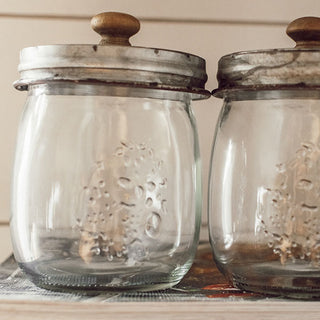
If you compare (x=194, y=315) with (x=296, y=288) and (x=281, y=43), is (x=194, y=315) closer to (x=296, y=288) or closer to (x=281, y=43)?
(x=296, y=288)

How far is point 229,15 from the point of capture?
0.84 metres

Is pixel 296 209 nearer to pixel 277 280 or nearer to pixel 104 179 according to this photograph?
pixel 277 280

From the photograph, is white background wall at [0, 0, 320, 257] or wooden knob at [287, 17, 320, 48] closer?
wooden knob at [287, 17, 320, 48]

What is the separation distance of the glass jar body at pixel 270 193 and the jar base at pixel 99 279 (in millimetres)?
67

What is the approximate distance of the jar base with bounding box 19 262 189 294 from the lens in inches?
20.5

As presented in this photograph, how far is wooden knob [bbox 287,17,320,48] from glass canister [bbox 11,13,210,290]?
9cm

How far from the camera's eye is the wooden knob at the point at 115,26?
20.9 inches

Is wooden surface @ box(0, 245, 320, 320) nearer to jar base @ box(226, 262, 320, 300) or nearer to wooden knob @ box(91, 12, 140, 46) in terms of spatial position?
jar base @ box(226, 262, 320, 300)

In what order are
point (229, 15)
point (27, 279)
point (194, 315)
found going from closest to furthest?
point (194, 315)
point (27, 279)
point (229, 15)

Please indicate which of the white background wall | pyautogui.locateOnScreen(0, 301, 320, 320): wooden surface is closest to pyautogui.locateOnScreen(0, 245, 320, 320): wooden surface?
pyautogui.locateOnScreen(0, 301, 320, 320): wooden surface

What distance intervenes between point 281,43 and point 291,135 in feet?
1.09

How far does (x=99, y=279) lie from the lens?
521mm

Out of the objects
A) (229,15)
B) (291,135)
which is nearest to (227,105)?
(291,135)

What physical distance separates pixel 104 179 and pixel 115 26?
0.44 feet
